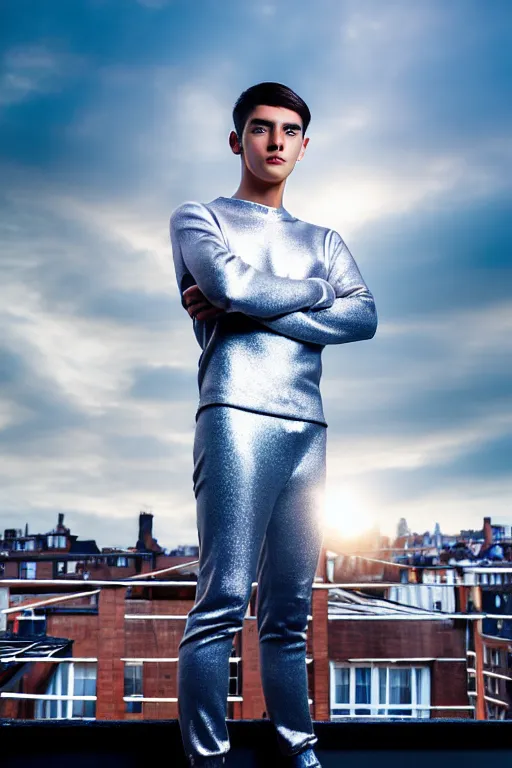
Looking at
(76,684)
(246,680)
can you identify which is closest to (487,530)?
(246,680)

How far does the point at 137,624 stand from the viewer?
440 inches

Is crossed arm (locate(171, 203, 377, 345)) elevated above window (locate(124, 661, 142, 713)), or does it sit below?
above

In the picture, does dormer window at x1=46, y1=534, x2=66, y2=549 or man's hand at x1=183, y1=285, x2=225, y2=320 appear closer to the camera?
man's hand at x1=183, y1=285, x2=225, y2=320

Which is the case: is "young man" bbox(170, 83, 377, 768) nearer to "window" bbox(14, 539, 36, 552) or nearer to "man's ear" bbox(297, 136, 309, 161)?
"man's ear" bbox(297, 136, 309, 161)

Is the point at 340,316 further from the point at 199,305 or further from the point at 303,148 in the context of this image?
the point at 303,148

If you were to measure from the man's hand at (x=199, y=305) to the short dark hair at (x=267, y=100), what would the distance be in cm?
33

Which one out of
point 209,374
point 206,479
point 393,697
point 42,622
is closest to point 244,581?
point 206,479

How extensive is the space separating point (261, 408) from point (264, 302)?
16 cm

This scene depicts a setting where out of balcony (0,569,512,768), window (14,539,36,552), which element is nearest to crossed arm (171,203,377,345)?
balcony (0,569,512,768)

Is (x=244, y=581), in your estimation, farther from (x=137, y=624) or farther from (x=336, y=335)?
(x=137, y=624)

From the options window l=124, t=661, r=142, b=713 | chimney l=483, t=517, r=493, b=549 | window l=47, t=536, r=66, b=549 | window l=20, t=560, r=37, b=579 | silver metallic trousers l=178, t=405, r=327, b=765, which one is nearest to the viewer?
silver metallic trousers l=178, t=405, r=327, b=765

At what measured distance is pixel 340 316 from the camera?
137cm

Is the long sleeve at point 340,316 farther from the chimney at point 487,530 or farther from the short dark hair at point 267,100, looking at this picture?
the chimney at point 487,530

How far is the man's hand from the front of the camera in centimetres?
133
